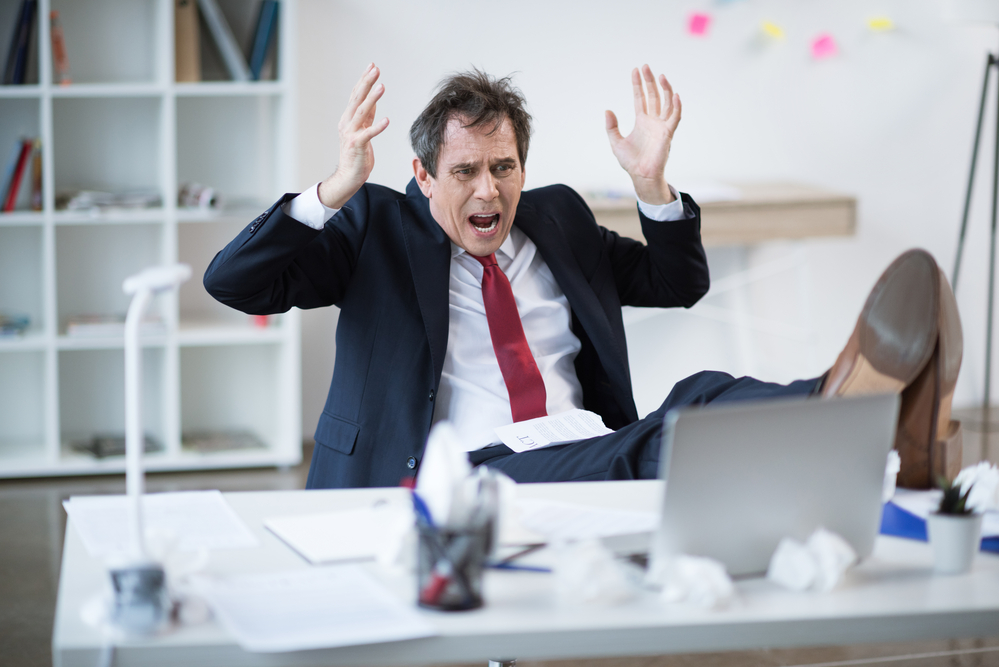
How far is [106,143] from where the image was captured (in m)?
3.59

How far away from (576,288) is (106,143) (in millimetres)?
2279

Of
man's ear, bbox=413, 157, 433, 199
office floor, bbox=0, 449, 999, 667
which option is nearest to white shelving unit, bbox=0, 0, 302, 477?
office floor, bbox=0, 449, 999, 667

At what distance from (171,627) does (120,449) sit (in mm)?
2895

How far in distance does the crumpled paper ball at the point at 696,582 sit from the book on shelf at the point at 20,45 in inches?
123

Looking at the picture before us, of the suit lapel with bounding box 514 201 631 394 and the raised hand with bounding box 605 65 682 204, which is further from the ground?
the raised hand with bounding box 605 65 682 204

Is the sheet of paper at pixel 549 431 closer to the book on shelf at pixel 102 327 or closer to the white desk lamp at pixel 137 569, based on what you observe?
the white desk lamp at pixel 137 569

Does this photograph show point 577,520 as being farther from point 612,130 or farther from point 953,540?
point 612,130

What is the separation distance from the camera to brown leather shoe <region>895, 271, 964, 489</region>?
1.10m

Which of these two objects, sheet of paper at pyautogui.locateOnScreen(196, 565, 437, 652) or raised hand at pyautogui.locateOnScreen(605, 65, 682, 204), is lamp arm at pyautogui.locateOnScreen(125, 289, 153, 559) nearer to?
sheet of paper at pyautogui.locateOnScreen(196, 565, 437, 652)

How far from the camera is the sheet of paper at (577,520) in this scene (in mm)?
1023

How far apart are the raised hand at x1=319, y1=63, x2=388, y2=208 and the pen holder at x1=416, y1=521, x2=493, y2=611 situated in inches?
37.1

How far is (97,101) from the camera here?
356 cm

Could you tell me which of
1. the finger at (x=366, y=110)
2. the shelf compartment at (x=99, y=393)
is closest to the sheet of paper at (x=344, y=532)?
the finger at (x=366, y=110)

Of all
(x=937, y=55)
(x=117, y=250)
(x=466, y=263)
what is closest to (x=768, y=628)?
(x=466, y=263)
